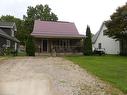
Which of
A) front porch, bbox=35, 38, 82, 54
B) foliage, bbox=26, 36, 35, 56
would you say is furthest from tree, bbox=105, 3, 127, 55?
foliage, bbox=26, 36, 35, 56

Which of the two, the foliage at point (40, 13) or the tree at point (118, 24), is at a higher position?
the foliage at point (40, 13)

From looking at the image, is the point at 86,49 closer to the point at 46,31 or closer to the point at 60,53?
the point at 60,53

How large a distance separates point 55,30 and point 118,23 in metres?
9.08

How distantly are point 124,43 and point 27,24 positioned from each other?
29632mm

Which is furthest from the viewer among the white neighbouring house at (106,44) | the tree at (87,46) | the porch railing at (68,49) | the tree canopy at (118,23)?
the white neighbouring house at (106,44)

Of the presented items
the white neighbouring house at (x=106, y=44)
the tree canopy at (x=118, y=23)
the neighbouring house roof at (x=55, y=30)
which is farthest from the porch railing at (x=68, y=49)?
the white neighbouring house at (x=106, y=44)

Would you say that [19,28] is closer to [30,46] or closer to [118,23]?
[30,46]

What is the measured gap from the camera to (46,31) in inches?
1612

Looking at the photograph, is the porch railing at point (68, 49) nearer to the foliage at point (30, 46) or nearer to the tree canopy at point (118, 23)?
the foliage at point (30, 46)

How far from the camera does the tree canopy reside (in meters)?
37.2

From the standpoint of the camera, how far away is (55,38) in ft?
133

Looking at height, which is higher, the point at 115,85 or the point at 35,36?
the point at 35,36

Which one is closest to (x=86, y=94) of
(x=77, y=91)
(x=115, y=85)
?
(x=77, y=91)

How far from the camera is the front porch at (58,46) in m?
39.9
